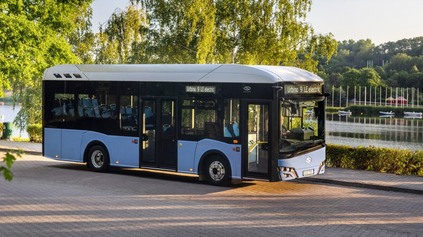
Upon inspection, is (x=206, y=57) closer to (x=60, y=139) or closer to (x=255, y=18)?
(x=255, y=18)

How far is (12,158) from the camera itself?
5.01m

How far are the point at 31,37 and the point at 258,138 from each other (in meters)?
16.9

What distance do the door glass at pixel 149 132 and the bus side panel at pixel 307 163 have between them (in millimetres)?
4139

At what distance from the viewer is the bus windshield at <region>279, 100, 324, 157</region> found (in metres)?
16.2

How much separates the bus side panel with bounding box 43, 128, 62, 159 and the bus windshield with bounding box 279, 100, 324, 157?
801 cm

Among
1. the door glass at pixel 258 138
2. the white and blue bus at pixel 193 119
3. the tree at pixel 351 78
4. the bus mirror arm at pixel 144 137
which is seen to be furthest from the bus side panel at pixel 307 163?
the tree at pixel 351 78

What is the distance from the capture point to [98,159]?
66.0 ft

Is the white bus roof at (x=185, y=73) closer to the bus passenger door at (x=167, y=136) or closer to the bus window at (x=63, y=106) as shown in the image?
the bus window at (x=63, y=106)

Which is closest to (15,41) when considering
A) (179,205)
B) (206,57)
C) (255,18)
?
(206,57)

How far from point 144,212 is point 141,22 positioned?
27.4 meters

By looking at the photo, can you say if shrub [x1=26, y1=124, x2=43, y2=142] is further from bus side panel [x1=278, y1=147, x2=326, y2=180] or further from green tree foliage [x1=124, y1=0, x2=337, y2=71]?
bus side panel [x1=278, y1=147, x2=326, y2=180]

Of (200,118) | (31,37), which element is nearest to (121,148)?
(200,118)

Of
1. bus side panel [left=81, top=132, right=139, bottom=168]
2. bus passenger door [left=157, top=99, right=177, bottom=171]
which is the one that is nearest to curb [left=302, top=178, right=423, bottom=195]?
bus passenger door [left=157, top=99, right=177, bottom=171]

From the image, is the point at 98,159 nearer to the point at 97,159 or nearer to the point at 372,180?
the point at 97,159
